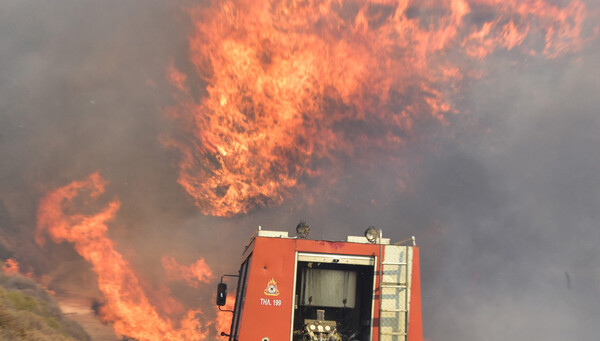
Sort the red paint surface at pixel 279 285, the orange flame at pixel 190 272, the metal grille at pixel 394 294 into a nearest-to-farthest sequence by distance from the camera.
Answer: the red paint surface at pixel 279 285 → the metal grille at pixel 394 294 → the orange flame at pixel 190 272

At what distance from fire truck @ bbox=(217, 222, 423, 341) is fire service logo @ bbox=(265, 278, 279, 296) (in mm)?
17

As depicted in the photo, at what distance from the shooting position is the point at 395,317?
7.85 metres

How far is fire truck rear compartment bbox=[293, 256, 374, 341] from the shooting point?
859 cm

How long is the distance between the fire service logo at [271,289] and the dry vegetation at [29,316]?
608cm

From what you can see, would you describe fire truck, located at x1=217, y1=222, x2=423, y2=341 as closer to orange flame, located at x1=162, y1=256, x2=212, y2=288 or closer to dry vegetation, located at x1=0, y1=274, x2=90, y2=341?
→ dry vegetation, located at x1=0, y1=274, x2=90, y2=341

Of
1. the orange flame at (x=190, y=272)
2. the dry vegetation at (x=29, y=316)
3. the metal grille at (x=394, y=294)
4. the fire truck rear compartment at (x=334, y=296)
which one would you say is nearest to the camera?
the metal grille at (x=394, y=294)

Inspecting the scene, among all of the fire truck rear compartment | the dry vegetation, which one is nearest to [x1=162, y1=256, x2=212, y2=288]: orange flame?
the dry vegetation

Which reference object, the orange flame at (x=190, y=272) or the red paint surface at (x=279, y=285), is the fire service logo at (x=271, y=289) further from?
the orange flame at (x=190, y=272)

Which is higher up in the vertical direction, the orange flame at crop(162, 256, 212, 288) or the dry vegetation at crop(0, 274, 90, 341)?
the orange flame at crop(162, 256, 212, 288)

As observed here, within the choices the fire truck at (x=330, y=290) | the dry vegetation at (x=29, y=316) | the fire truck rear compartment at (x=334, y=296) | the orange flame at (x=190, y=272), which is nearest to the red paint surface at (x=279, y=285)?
the fire truck at (x=330, y=290)

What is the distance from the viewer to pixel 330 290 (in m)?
8.71

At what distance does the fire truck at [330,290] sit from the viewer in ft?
25.4

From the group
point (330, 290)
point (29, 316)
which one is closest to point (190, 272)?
point (29, 316)

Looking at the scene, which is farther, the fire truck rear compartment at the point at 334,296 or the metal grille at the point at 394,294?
the fire truck rear compartment at the point at 334,296
